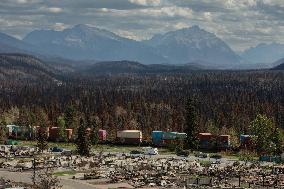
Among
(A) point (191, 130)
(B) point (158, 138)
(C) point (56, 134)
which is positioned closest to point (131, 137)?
(B) point (158, 138)

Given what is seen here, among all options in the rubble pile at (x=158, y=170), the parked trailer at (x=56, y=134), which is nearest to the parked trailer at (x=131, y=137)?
the parked trailer at (x=56, y=134)

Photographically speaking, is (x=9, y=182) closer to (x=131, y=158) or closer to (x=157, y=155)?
(x=131, y=158)

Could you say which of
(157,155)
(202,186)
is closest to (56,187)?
(202,186)

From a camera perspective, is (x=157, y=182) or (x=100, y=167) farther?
(x=100, y=167)

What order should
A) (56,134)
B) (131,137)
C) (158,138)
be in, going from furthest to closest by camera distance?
(56,134), (131,137), (158,138)

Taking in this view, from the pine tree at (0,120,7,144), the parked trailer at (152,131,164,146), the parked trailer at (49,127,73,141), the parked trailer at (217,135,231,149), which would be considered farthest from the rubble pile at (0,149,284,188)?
the parked trailer at (49,127,73,141)

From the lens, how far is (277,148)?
117 metres

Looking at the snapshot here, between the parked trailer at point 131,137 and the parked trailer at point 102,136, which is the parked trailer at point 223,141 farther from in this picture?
the parked trailer at point 102,136

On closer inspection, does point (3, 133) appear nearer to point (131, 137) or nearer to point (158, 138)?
point (131, 137)

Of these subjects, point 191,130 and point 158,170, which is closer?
point 158,170

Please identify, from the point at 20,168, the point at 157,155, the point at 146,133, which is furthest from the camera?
the point at 146,133

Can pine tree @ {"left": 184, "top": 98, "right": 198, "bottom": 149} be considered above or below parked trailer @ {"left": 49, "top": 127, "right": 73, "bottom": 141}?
above

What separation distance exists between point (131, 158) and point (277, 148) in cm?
3151

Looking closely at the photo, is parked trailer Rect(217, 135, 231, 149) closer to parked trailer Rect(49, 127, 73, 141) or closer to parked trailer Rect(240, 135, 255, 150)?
parked trailer Rect(240, 135, 255, 150)
